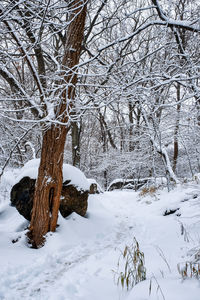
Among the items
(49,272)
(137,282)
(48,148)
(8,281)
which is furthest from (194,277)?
(48,148)

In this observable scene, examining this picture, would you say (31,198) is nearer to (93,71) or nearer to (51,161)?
(51,161)

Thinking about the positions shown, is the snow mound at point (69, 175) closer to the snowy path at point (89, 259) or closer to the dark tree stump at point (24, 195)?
the dark tree stump at point (24, 195)

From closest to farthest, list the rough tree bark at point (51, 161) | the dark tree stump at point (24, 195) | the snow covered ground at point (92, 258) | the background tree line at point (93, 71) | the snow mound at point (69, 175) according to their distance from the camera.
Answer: the snow covered ground at point (92, 258) → the background tree line at point (93, 71) → the rough tree bark at point (51, 161) → the dark tree stump at point (24, 195) → the snow mound at point (69, 175)

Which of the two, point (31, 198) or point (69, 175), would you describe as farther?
point (69, 175)

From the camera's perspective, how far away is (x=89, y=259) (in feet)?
9.07

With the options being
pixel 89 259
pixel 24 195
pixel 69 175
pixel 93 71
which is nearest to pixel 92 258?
pixel 89 259

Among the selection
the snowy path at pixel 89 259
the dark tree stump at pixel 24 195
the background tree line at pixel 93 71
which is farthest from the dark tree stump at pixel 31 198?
the background tree line at pixel 93 71

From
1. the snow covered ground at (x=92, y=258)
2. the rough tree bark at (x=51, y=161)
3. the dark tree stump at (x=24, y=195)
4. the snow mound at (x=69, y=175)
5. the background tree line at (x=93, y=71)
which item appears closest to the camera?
the snow covered ground at (x=92, y=258)

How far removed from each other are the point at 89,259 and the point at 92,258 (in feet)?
0.18

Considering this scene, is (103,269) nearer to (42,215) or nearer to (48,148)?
(42,215)

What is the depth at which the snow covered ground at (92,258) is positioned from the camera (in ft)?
5.67

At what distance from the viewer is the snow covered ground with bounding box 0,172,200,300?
68.0 inches

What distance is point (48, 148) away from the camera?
315 centimetres

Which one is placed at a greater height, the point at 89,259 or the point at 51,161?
the point at 51,161
